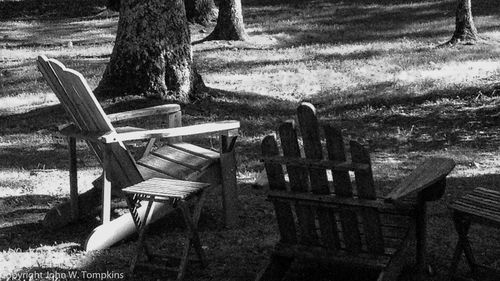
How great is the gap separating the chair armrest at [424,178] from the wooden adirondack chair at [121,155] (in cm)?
172

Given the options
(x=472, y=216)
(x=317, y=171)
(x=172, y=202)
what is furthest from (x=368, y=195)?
(x=172, y=202)

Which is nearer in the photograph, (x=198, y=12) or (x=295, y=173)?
(x=295, y=173)

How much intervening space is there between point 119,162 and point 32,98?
6868 millimetres

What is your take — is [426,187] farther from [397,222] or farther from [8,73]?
[8,73]

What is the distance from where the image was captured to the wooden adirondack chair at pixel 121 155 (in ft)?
20.2

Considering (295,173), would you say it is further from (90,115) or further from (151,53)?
(151,53)

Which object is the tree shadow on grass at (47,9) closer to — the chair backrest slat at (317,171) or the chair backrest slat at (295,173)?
the chair backrest slat at (295,173)

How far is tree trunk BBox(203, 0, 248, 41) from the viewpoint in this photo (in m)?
17.6

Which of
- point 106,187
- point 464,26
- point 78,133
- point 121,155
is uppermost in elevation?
point 78,133

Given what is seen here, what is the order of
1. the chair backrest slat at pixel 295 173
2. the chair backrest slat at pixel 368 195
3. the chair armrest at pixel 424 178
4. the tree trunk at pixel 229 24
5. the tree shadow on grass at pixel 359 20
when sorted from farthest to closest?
the tree shadow on grass at pixel 359 20 < the tree trunk at pixel 229 24 < the chair backrest slat at pixel 295 173 < the chair armrest at pixel 424 178 < the chair backrest slat at pixel 368 195

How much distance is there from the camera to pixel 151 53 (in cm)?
1112

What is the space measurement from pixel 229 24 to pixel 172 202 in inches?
499

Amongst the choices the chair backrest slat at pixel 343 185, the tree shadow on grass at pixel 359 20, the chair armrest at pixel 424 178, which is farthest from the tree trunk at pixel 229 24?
the chair backrest slat at pixel 343 185

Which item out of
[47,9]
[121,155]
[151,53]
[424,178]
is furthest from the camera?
[47,9]
